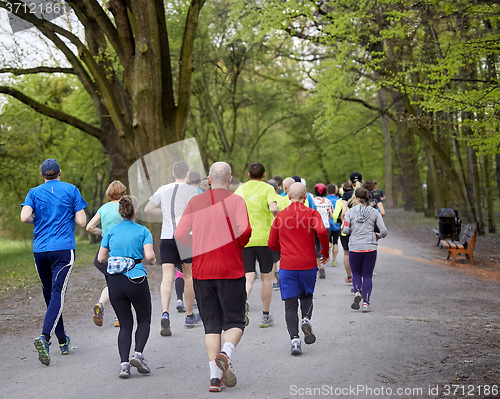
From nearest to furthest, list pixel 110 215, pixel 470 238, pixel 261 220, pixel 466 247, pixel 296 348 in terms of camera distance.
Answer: pixel 296 348
pixel 110 215
pixel 261 220
pixel 470 238
pixel 466 247

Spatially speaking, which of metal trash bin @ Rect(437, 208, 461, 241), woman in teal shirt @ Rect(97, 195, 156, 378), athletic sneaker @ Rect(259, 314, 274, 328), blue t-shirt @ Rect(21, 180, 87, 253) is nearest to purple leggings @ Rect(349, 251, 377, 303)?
athletic sneaker @ Rect(259, 314, 274, 328)

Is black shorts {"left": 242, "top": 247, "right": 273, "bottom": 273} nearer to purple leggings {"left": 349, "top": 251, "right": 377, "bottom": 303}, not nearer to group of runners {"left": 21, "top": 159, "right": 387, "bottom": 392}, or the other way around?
group of runners {"left": 21, "top": 159, "right": 387, "bottom": 392}

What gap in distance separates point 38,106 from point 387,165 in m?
26.6

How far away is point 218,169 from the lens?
19.4 feet

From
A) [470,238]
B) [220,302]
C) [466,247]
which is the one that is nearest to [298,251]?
[220,302]

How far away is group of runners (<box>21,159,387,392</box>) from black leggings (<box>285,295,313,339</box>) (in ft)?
0.04

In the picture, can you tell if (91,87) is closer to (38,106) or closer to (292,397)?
(38,106)

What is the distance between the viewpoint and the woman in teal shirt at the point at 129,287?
6176mm

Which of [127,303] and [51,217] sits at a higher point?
[51,217]

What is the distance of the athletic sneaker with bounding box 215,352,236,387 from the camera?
5.58 m

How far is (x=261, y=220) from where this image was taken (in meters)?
8.59

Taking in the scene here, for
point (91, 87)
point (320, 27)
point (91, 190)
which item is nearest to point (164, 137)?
point (91, 87)

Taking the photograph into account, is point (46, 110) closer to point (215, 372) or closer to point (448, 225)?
point (448, 225)

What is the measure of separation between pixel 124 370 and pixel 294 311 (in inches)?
78.9
